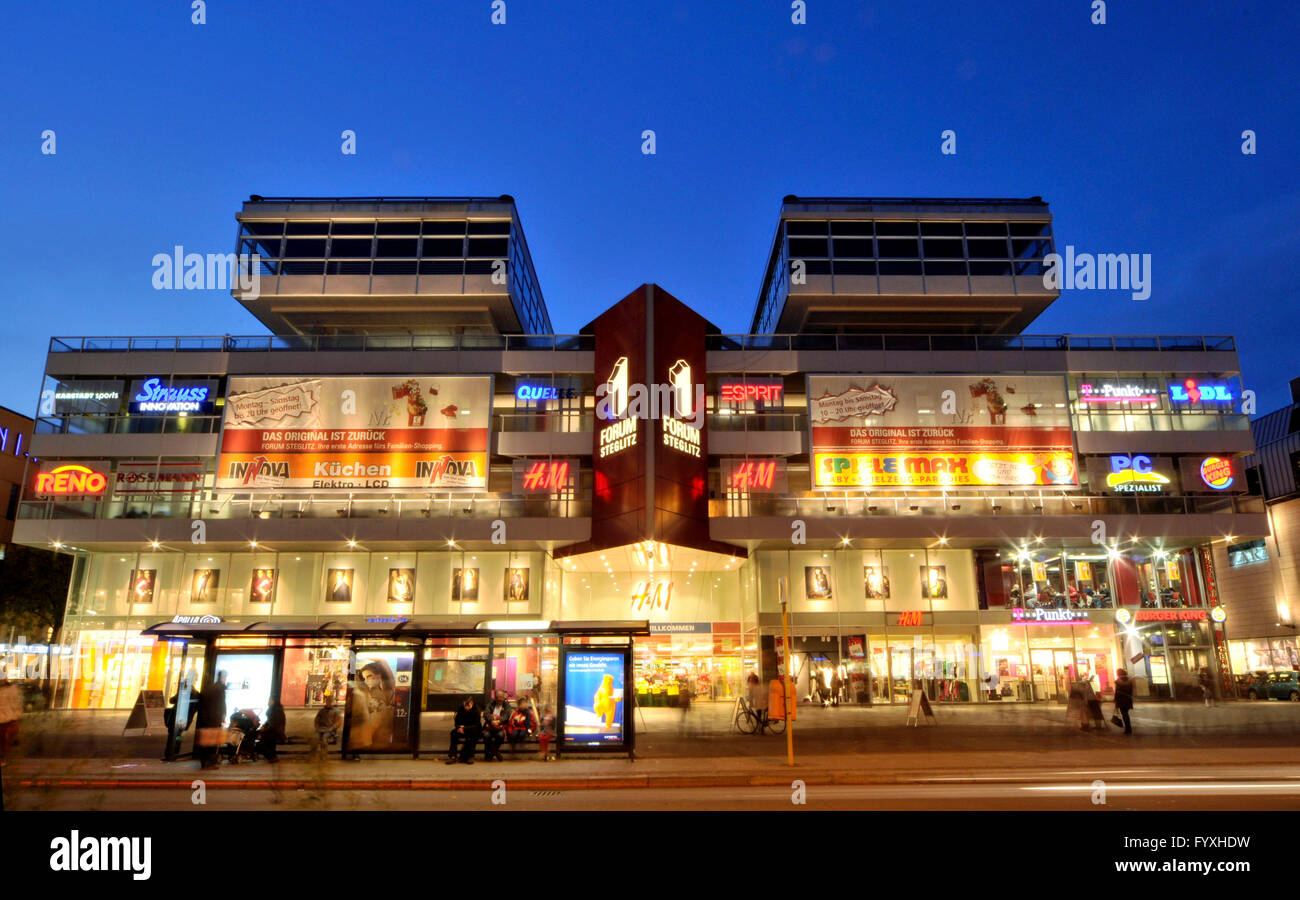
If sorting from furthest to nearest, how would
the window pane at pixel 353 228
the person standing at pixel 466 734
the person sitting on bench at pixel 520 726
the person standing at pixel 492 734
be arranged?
the window pane at pixel 353 228 < the person sitting on bench at pixel 520 726 < the person standing at pixel 492 734 < the person standing at pixel 466 734

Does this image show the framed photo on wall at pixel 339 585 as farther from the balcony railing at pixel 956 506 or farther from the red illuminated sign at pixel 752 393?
the red illuminated sign at pixel 752 393

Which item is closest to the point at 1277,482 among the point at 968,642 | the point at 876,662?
the point at 968,642

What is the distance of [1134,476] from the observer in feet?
124

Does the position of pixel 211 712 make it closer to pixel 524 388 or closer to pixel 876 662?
pixel 524 388

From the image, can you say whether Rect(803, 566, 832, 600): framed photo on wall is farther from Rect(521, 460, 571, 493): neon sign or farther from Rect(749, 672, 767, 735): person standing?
Rect(749, 672, 767, 735): person standing

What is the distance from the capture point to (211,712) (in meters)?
18.5

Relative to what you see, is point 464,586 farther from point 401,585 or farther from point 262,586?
point 262,586

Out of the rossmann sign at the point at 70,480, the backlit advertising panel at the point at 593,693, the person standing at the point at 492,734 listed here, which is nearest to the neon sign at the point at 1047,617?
the backlit advertising panel at the point at 593,693

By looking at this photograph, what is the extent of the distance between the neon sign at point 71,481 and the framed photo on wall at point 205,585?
585 cm

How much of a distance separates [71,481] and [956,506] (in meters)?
41.3

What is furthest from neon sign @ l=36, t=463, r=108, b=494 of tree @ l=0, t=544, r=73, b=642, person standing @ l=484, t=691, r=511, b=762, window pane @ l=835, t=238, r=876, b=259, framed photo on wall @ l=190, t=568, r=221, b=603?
window pane @ l=835, t=238, r=876, b=259

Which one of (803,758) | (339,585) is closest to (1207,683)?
(803,758)

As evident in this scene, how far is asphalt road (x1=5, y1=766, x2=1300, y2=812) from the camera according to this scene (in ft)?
38.7

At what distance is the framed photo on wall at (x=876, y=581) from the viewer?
3794cm
